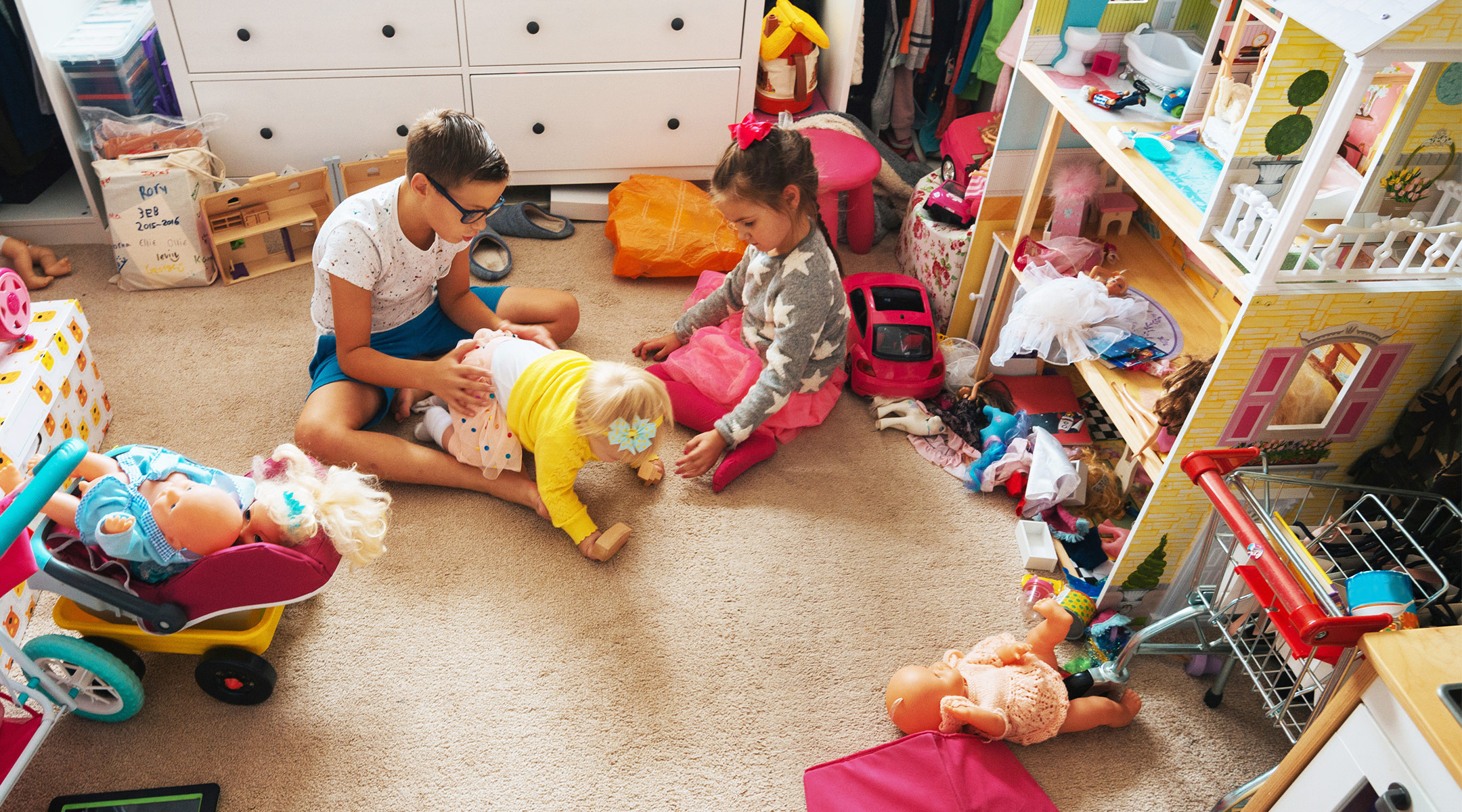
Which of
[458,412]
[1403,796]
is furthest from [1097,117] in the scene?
[458,412]

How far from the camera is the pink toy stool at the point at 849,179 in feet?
8.39

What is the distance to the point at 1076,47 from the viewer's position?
194 centimetres

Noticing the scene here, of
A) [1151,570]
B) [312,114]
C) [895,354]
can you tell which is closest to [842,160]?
[895,354]

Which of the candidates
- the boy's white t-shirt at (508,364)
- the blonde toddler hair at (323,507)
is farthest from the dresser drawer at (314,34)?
the blonde toddler hair at (323,507)

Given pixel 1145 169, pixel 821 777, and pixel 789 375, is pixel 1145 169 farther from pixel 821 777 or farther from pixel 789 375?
pixel 821 777

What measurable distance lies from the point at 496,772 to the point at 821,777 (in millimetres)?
530

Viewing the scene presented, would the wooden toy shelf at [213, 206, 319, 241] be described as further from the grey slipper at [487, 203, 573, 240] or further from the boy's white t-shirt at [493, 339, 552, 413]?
the boy's white t-shirt at [493, 339, 552, 413]

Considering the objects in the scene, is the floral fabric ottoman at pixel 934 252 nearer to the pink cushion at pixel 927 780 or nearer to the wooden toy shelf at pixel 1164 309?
the wooden toy shelf at pixel 1164 309

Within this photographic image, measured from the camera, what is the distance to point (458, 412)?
1935mm

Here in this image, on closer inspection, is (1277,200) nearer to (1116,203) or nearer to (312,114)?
(1116,203)

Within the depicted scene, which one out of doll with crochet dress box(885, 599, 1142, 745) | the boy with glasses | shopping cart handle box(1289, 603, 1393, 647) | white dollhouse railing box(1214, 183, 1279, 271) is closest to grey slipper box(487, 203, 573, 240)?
the boy with glasses

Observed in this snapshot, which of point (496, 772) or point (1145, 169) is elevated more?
point (1145, 169)

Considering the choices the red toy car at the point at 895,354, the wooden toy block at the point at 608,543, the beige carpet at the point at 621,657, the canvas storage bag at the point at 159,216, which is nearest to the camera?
the beige carpet at the point at 621,657

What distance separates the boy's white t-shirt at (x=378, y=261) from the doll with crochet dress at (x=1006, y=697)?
1.29 m
